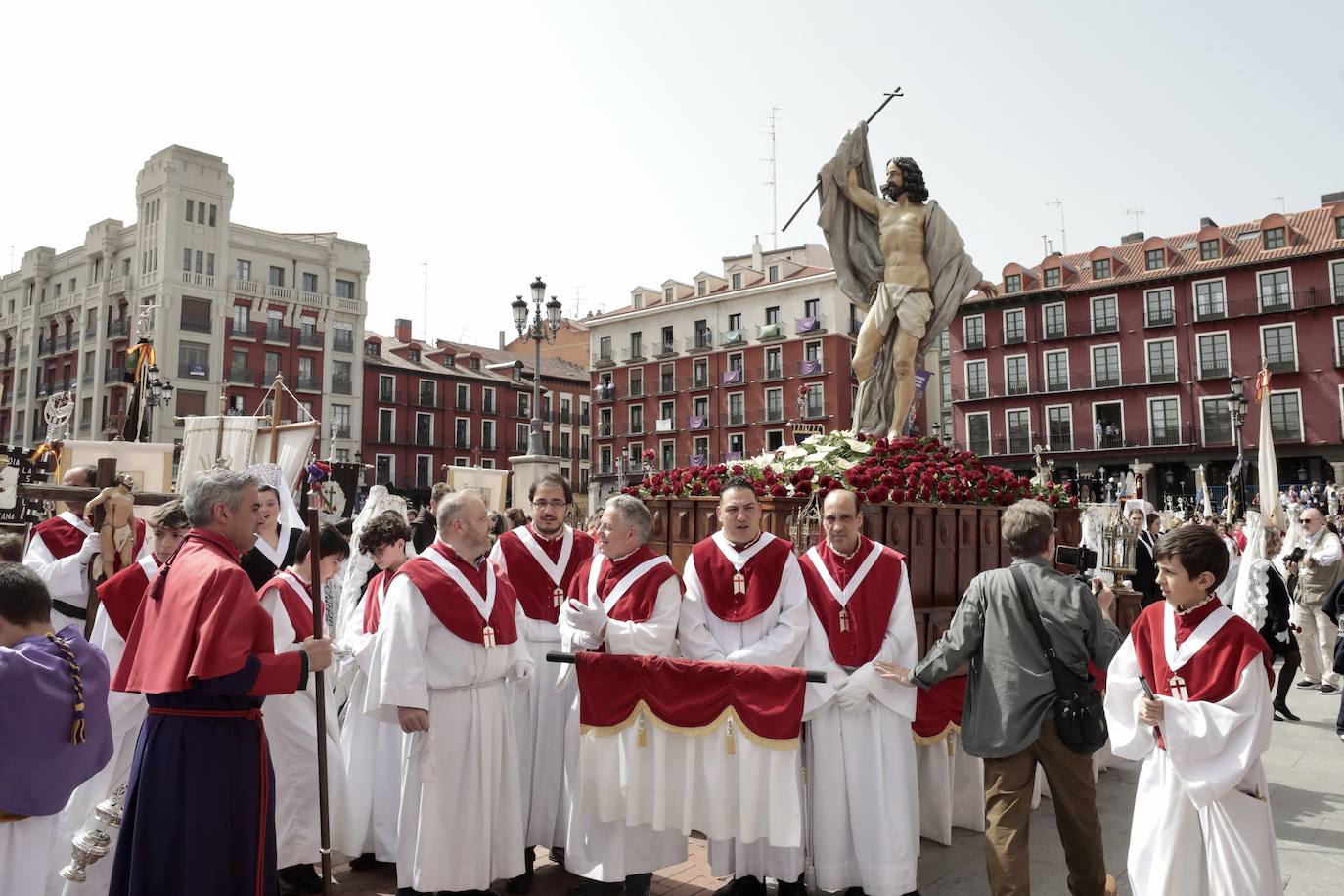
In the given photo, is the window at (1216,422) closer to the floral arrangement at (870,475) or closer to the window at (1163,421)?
the window at (1163,421)

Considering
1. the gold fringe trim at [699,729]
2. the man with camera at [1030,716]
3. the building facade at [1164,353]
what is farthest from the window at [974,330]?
the gold fringe trim at [699,729]

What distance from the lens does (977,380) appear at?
164ft

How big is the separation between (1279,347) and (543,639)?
4640cm

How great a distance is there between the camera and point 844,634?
4891 mm

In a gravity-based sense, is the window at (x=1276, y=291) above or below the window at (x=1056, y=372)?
above

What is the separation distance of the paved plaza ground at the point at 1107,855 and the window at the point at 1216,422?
40.6 m

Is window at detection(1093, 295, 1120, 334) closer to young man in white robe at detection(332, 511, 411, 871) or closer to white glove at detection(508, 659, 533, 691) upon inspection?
young man in white robe at detection(332, 511, 411, 871)

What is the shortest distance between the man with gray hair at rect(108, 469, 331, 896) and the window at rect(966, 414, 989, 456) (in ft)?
160

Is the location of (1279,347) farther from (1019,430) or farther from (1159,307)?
(1019,430)

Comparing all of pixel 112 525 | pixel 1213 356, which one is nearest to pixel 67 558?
pixel 112 525

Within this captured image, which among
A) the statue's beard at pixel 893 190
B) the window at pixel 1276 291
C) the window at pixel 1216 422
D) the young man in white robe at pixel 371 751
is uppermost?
the window at pixel 1276 291

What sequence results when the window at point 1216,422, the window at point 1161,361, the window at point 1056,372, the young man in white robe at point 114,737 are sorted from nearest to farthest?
the young man in white robe at point 114,737
the window at point 1216,422
the window at point 1161,361
the window at point 1056,372

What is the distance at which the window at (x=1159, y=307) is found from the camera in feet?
146

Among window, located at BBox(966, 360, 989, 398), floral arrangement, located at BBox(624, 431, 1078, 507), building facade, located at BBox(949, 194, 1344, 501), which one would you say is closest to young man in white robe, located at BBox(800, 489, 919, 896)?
floral arrangement, located at BBox(624, 431, 1078, 507)
